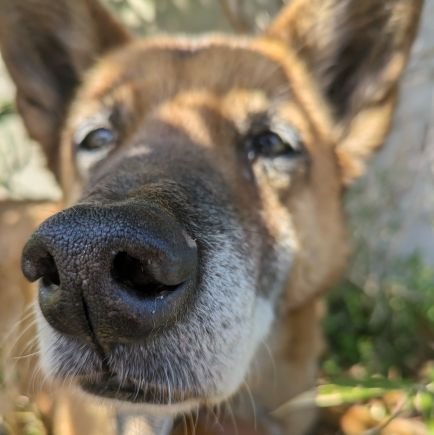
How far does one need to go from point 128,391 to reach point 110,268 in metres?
0.39

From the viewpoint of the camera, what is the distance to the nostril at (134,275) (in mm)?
1148

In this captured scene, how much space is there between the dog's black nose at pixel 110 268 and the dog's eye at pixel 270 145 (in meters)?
0.78

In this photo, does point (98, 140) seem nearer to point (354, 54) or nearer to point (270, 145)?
point (270, 145)

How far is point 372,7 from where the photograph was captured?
83.0 inches

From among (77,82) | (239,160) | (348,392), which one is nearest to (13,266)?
(77,82)

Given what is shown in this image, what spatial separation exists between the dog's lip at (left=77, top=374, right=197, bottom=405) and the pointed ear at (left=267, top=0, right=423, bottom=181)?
121cm

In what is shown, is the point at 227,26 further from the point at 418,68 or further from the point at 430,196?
the point at 430,196

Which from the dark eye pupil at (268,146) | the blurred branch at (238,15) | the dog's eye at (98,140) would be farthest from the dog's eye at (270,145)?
the blurred branch at (238,15)

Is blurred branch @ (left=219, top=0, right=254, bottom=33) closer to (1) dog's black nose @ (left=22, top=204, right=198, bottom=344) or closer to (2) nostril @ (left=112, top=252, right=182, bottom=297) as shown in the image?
(1) dog's black nose @ (left=22, top=204, right=198, bottom=344)

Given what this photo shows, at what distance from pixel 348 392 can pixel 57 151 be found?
4.63 feet

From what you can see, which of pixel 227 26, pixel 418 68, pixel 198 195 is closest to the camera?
pixel 198 195

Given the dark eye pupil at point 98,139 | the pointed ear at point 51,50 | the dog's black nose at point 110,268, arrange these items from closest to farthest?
the dog's black nose at point 110,268, the dark eye pupil at point 98,139, the pointed ear at point 51,50

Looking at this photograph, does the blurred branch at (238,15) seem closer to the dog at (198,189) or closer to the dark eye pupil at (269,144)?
the dog at (198,189)

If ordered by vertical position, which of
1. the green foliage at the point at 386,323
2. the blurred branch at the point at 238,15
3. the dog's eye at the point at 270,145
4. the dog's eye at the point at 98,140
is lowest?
the green foliage at the point at 386,323
